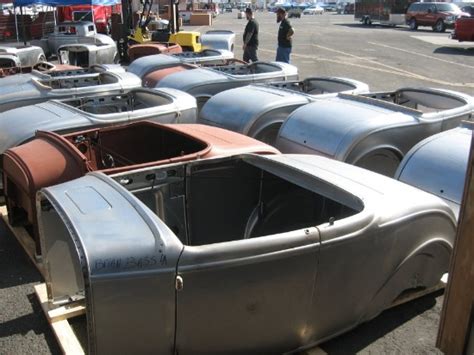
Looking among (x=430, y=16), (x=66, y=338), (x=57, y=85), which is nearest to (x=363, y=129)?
(x=66, y=338)

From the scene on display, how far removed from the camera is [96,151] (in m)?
4.61

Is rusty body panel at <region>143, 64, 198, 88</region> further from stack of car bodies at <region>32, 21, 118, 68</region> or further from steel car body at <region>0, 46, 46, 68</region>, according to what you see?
stack of car bodies at <region>32, 21, 118, 68</region>

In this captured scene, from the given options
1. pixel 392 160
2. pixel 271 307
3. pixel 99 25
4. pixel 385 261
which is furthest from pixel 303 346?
pixel 99 25

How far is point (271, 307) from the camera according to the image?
9.07 feet

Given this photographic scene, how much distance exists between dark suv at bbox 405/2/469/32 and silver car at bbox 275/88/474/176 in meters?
29.4

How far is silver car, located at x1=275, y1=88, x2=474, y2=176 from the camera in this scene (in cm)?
469

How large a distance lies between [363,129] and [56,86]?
4410 mm

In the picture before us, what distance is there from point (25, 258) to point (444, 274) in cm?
329

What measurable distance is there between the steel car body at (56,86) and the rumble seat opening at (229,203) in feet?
10.2

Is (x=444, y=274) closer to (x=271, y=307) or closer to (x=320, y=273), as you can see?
(x=320, y=273)

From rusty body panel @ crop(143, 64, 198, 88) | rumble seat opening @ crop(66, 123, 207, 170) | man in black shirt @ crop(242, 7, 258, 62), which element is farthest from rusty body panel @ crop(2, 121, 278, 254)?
man in black shirt @ crop(242, 7, 258, 62)

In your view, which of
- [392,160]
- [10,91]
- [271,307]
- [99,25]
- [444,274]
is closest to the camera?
[271,307]

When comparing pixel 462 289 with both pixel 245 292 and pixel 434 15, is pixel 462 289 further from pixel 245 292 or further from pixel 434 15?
pixel 434 15

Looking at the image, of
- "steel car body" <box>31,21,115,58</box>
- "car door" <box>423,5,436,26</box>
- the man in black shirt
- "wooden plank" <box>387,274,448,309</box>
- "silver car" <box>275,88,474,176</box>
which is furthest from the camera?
"car door" <box>423,5,436,26</box>
